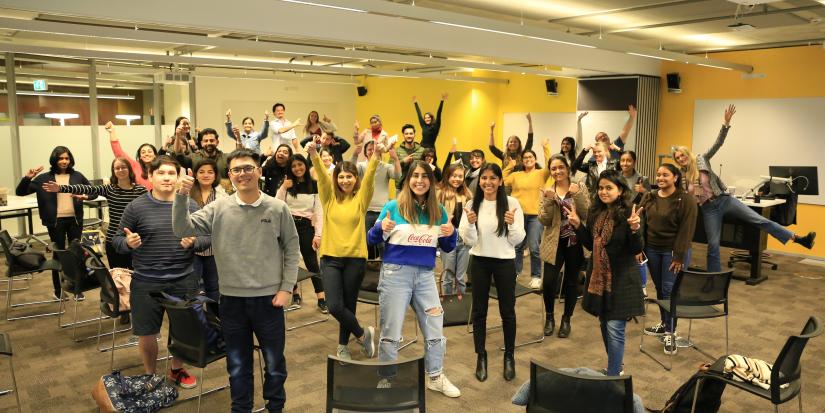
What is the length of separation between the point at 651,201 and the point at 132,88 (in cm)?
1097

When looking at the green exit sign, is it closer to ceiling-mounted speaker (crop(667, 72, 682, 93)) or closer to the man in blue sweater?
the man in blue sweater

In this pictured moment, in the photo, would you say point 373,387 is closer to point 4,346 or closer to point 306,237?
point 4,346

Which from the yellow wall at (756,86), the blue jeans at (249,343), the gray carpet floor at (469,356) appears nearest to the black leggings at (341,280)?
the gray carpet floor at (469,356)

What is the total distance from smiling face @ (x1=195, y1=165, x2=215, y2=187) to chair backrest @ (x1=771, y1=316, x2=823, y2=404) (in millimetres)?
3731

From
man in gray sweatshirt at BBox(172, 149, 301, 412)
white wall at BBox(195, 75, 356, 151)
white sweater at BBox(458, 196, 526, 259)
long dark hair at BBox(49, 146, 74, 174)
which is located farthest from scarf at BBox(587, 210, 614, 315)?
white wall at BBox(195, 75, 356, 151)

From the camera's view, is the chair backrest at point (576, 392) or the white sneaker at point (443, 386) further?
the white sneaker at point (443, 386)

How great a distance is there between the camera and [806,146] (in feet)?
29.8

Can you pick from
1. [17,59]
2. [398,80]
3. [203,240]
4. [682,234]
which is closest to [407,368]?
[203,240]

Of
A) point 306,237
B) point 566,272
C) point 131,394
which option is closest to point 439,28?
point 306,237

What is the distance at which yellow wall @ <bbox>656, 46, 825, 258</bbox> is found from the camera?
359 inches

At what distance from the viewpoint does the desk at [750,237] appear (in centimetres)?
744

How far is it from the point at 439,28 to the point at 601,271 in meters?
4.47

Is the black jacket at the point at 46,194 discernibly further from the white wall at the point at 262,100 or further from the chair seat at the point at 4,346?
the white wall at the point at 262,100

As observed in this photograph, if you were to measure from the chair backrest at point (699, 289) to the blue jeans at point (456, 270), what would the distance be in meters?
1.95
